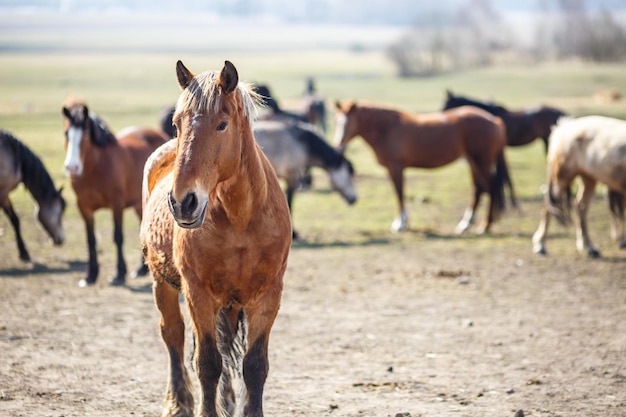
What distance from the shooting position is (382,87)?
53.8 m

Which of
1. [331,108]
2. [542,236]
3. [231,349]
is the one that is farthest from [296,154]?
[331,108]

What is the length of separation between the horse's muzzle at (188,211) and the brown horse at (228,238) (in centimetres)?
4

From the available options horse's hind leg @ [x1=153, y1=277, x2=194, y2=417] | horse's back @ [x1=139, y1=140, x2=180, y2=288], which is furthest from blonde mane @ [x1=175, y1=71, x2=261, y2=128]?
horse's hind leg @ [x1=153, y1=277, x2=194, y2=417]

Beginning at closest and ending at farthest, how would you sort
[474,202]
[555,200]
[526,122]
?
1. [555,200]
2. [474,202]
3. [526,122]

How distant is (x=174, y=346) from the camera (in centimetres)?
566

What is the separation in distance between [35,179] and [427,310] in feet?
17.2

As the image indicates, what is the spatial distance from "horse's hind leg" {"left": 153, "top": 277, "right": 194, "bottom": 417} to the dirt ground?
251 mm

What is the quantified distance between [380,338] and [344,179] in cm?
674

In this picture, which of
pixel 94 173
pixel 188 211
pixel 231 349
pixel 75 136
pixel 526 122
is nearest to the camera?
pixel 188 211

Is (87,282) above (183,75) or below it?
below

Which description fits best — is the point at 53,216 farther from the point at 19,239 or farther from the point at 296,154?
the point at 296,154

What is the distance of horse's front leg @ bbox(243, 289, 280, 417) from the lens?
4719 millimetres

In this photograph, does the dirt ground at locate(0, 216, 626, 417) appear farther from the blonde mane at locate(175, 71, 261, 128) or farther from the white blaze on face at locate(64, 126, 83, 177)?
the blonde mane at locate(175, 71, 261, 128)

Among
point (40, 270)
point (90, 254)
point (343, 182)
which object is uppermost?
point (343, 182)
